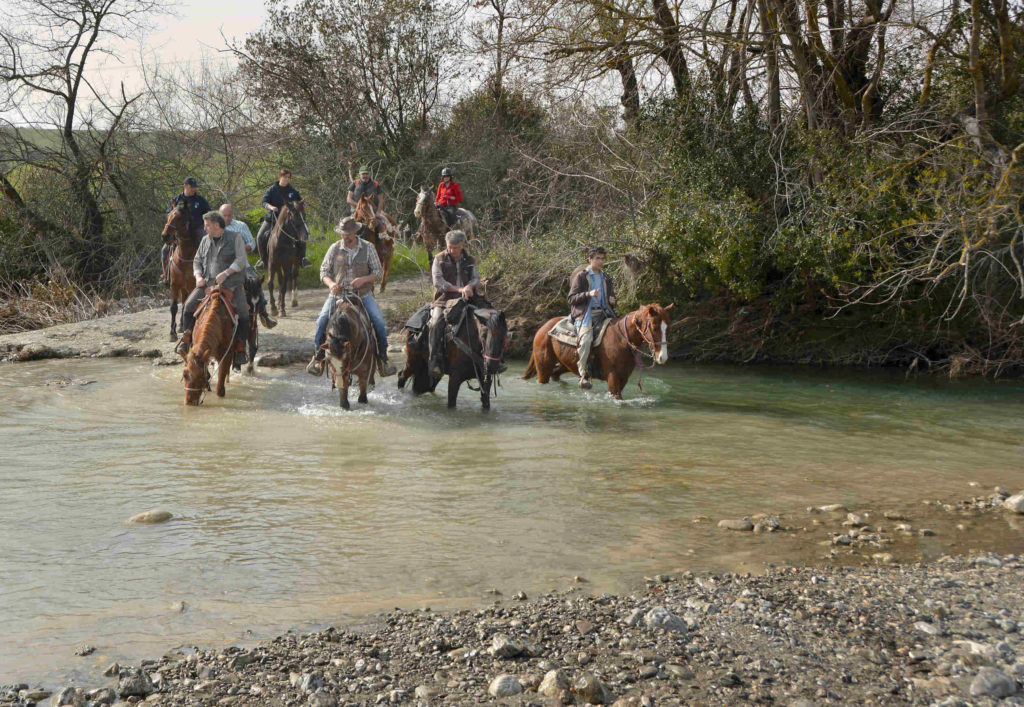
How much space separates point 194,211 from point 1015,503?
12.1 meters

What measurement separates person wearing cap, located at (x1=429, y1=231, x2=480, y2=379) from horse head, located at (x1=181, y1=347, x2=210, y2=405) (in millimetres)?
2825

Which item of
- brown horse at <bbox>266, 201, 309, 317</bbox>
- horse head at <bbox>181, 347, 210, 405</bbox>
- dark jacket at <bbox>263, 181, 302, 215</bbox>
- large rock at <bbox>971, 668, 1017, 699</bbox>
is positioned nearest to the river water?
horse head at <bbox>181, 347, 210, 405</bbox>

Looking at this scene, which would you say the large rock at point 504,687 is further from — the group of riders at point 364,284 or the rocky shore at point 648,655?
the group of riders at point 364,284

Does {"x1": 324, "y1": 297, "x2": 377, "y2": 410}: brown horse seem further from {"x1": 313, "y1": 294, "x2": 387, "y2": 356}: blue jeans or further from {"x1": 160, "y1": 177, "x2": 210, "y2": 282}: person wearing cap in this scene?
{"x1": 160, "y1": 177, "x2": 210, "y2": 282}: person wearing cap

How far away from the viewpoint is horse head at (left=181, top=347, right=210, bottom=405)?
11.4 metres

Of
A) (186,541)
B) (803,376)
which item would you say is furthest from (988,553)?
(803,376)

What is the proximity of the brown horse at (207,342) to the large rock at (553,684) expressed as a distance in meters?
8.22

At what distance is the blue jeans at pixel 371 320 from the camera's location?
11312 mm

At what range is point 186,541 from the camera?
259 inches

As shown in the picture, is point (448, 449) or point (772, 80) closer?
point (448, 449)

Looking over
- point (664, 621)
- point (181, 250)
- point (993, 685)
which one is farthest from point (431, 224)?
point (993, 685)

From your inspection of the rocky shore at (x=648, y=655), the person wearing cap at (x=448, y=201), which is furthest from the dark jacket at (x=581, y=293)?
the person wearing cap at (x=448, y=201)

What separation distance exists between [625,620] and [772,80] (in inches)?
490

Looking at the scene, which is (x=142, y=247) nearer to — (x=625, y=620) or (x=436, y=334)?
(x=436, y=334)
